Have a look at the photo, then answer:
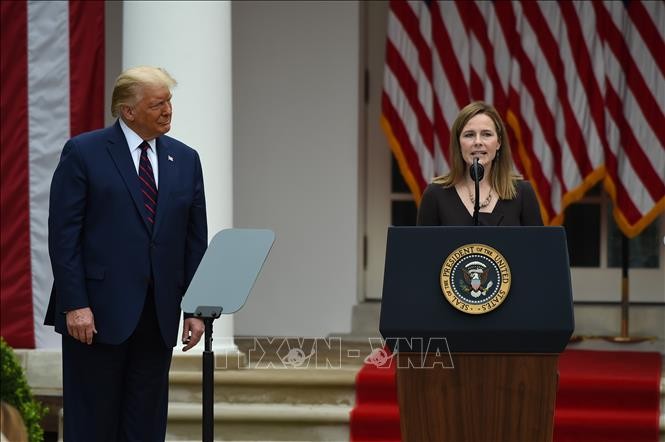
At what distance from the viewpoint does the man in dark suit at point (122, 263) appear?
4676mm

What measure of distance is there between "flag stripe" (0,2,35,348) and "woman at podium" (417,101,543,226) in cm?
365

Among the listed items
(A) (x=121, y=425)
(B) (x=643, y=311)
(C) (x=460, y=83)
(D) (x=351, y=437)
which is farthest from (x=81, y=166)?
(B) (x=643, y=311)

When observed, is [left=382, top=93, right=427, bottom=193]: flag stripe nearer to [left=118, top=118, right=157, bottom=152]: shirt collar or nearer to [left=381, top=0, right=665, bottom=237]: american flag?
[left=381, top=0, right=665, bottom=237]: american flag

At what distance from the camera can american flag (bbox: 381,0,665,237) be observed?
8742mm

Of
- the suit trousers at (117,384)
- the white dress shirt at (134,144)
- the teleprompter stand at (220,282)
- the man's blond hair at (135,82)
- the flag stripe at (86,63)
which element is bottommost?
the suit trousers at (117,384)

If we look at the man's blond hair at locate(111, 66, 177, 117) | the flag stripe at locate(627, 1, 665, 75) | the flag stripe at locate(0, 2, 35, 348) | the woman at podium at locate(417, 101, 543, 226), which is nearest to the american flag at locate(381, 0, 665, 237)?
the flag stripe at locate(627, 1, 665, 75)

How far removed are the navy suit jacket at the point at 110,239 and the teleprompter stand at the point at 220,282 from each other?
0.62 meters

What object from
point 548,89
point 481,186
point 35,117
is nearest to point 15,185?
point 35,117

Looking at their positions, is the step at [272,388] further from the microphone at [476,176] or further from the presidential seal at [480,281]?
the presidential seal at [480,281]

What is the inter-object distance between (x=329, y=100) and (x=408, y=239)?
5.22m

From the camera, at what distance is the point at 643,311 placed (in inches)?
359

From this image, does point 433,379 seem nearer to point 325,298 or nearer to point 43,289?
point 43,289

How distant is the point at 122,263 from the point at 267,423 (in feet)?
8.76

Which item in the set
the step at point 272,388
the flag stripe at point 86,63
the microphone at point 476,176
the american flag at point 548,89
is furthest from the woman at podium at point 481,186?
the american flag at point 548,89
